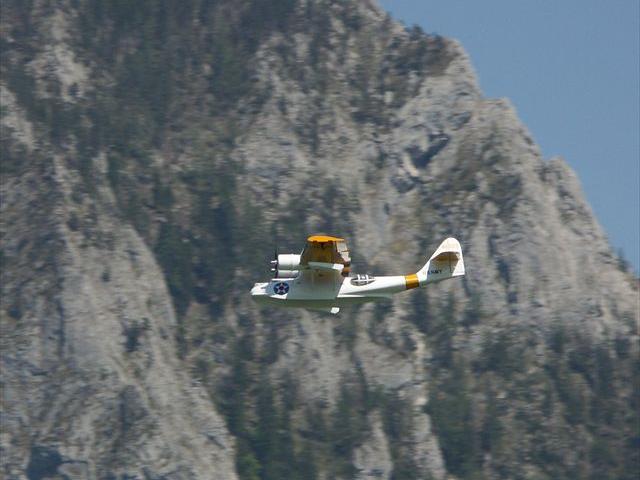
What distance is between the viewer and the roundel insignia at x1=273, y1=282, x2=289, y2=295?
7569cm

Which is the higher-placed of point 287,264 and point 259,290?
point 287,264

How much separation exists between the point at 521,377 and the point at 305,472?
3117 centimetres

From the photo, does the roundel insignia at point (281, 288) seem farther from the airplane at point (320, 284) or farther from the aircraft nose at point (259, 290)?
the aircraft nose at point (259, 290)

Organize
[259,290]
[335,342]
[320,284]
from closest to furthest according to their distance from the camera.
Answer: [259,290]
[320,284]
[335,342]

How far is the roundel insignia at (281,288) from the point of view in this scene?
75.7 m

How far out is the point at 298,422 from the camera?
18038cm

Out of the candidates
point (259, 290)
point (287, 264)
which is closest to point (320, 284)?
point (287, 264)

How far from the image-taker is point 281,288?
75.8 m

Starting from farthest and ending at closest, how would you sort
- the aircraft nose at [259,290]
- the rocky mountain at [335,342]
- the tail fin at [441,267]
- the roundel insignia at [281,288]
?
the rocky mountain at [335,342] < the tail fin at [441,267] < the roundel insignia at [281,288] < the aircraft nose at [259,290]

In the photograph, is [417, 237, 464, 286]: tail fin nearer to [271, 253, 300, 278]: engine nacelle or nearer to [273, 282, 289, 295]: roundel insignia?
[273, 282, 289, 295]: roundel insignia

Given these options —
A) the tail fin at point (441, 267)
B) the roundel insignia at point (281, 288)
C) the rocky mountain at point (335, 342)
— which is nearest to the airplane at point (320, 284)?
the roundel insignia at point (281, 288)

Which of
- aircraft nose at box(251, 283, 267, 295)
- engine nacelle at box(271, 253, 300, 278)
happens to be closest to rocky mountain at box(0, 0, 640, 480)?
aircraft nose at box(251, 283, 267, 295)

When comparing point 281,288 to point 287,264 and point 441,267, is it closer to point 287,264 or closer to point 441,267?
point 287,264

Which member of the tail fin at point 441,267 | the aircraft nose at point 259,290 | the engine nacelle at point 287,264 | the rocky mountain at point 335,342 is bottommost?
the aircraft nose at point 259,290
